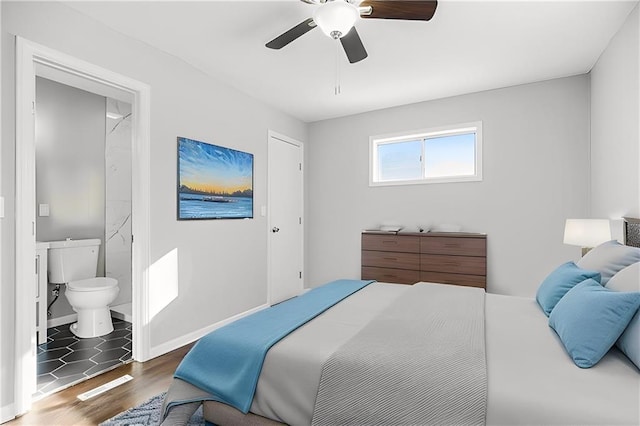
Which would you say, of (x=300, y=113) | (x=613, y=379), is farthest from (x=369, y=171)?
(x=613, y=379)

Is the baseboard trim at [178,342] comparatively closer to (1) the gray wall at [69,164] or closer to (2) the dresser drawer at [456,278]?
(1) the gray wall at [69,164]

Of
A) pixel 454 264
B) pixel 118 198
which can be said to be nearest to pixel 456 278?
pixel 454 264

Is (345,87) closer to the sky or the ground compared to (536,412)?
closer to the sky

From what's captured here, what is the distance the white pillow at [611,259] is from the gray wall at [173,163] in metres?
3.08

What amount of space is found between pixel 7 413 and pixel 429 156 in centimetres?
445

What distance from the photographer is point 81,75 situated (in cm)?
244

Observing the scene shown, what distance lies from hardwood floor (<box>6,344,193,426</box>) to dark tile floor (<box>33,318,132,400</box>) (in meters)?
0.11

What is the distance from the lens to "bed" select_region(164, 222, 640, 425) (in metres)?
1.16

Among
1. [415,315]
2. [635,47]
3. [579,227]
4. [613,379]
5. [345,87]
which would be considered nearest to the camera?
[613,379]

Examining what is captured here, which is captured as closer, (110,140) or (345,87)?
(345,87)

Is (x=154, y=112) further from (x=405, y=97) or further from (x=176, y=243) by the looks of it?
(x=405, y=97)

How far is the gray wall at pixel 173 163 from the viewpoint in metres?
2.04

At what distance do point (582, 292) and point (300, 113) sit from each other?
3894mm

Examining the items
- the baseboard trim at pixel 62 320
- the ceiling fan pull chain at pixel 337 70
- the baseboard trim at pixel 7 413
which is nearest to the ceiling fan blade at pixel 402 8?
the ceiling fan pull chain at pixel 337 70
